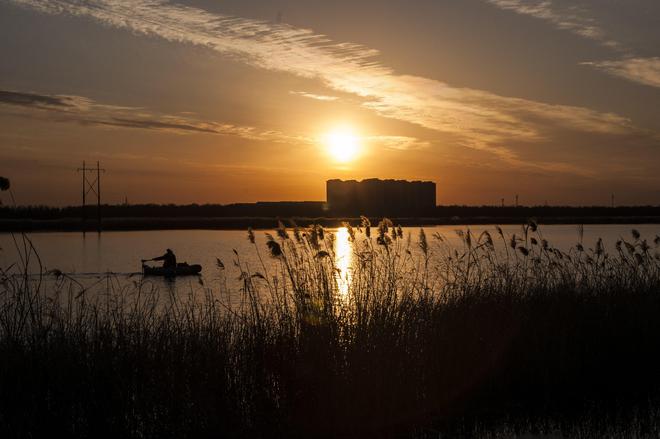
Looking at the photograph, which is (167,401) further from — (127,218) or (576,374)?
(127,218)

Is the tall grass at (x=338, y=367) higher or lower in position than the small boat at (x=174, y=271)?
higher

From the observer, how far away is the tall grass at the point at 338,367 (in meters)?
9.03

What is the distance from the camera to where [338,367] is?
9.84m

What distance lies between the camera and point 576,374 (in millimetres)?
11883

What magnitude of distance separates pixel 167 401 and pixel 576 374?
21.6ft

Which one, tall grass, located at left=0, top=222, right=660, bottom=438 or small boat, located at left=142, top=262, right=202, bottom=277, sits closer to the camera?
tall grass, located at left=0, top=222, right=660, bottom=438

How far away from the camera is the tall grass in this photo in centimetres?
903

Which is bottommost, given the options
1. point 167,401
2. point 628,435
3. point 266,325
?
point 628,435

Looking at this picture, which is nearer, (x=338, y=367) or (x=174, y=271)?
(x=338, y=367)

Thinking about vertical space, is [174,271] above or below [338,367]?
below

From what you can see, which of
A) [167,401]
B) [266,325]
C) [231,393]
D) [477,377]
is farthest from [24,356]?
[477,377]

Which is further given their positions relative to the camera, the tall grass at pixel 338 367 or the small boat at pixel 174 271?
the small boat at pixel 174 271

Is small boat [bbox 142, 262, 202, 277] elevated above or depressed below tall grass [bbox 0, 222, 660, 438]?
below

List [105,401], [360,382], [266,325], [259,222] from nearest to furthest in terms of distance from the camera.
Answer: [105,401], [360,382], [266,325], [259,222]
